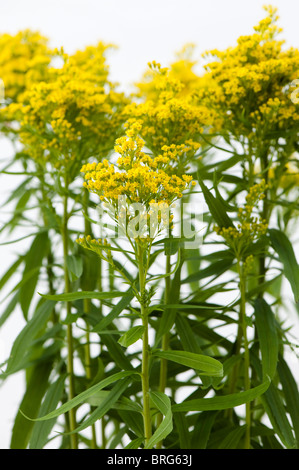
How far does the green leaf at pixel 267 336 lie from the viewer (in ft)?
3.23

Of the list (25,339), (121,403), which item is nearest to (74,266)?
(25,339)

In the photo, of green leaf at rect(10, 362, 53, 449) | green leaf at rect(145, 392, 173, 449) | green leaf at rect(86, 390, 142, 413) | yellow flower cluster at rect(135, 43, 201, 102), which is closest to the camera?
green leaf at rect(145, 392, 173, 449)

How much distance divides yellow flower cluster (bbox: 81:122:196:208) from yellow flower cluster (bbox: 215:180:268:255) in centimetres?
17

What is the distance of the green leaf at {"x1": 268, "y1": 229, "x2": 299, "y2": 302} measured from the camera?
0.99m

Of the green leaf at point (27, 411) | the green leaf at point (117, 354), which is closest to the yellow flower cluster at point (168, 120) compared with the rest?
the green leaf at point (117, 354)

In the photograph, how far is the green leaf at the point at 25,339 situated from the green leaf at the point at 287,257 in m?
0.45

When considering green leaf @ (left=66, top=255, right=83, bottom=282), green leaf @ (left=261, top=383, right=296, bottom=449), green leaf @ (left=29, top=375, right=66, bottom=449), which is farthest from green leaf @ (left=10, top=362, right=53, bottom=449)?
green leaf @ (left=261, top=383, right=296, bottom=449)

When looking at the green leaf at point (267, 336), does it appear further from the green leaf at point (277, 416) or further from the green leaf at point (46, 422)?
the green leaf at point (46, 422)

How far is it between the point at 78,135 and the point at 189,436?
1.91 ft

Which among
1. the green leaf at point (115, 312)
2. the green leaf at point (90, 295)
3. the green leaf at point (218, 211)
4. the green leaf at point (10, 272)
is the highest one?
the green leaf at point (218, 211)

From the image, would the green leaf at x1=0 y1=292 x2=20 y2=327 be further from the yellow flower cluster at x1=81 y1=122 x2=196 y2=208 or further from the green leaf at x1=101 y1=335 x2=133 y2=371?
the yellow flower cluster at x1=81 y1=122 x2=196 y2=208

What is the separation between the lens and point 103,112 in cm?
115
